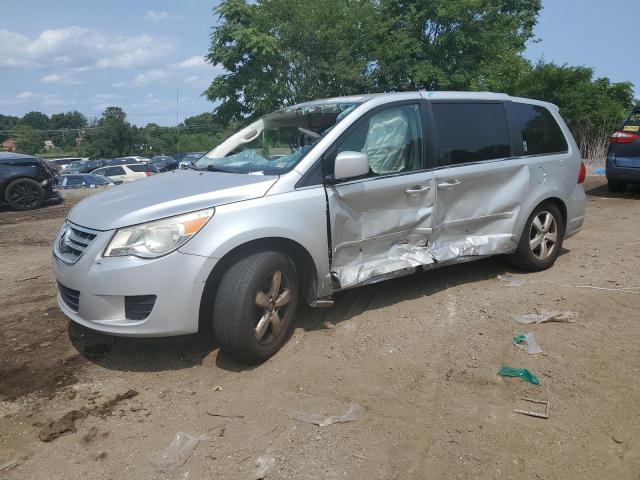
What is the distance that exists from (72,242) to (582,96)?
57.1 ft

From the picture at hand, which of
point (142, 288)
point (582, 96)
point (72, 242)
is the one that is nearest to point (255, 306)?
point (142, 288)

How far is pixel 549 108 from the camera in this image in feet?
18.0

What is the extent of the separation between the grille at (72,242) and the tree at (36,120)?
330ft

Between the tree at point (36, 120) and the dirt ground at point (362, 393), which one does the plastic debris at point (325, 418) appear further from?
the tree at point (36, 120)

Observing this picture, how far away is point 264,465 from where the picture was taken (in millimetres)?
2504

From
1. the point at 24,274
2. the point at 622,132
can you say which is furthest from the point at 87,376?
the point at 622,132

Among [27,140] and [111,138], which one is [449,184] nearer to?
[111,138]

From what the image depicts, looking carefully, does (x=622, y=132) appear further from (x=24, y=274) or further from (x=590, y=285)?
(x=24, y=274)

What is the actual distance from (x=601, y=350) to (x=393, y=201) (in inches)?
71.7

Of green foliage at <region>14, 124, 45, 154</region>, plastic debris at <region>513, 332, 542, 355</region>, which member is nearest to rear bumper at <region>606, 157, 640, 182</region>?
plastic debris at <region>513, 332, 542, 355</region>

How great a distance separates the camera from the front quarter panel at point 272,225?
3221mm

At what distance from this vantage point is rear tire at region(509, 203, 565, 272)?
203 inches

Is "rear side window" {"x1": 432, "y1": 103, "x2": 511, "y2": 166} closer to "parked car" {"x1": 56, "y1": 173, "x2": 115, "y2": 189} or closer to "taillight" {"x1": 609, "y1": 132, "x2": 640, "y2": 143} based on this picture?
"taillight" {"x1": 609, "y1": 132, "x2": 640, "y2": 143}

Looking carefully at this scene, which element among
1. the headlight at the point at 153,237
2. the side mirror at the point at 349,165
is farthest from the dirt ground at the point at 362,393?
the side mirror at the point at 349,165
